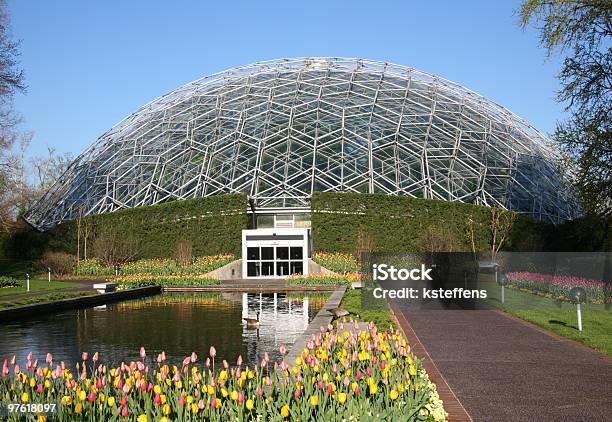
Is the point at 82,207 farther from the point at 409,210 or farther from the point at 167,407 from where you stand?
the point at 167,407

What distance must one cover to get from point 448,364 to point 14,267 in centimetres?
3659

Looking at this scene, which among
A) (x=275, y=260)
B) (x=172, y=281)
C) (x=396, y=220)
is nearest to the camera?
(x=172, y=281)

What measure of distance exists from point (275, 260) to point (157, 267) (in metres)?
6.82

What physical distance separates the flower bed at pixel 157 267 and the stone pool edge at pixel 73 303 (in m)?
6.40

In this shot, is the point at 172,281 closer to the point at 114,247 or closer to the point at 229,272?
the point at 229,272

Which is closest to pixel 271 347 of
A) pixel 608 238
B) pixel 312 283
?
pixel 608 238

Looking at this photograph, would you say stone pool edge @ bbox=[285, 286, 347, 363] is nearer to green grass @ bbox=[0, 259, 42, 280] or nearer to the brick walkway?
the brick walkway

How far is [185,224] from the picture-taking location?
40.3 metres

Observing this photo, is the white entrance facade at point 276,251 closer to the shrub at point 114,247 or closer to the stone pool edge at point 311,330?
the shrub at point 114,247

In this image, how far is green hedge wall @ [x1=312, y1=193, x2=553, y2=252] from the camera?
39.3 m

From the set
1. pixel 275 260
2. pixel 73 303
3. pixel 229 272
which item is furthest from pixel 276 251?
pixel 73 303

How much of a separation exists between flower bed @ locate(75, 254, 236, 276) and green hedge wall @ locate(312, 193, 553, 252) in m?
6.01

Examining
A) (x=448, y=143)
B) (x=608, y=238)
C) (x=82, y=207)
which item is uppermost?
Result: (x=448, y=143)

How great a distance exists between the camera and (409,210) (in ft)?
130
